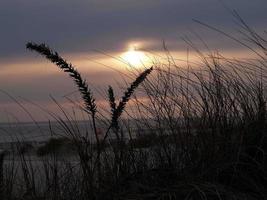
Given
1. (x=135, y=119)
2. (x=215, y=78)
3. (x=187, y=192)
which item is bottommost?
(x=187, y=192)

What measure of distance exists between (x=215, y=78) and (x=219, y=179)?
1.18 metres

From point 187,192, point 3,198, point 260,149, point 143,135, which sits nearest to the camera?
point 187,192

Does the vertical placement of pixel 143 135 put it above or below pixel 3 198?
above

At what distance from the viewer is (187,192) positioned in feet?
10.8

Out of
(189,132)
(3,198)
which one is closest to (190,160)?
(189,132)

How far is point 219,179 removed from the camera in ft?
11.5

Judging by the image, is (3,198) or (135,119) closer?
(3,198)

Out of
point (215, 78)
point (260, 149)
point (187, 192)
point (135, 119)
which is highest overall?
point (215, 78)

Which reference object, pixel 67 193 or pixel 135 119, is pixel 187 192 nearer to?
pixel 67 193

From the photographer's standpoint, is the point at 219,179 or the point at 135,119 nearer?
the point at 219,179

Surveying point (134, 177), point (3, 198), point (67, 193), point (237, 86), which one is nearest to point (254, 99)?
point (237, 86)

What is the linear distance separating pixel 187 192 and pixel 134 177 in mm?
491

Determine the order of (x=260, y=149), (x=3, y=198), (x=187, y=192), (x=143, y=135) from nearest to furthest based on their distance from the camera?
(x=187, y=192), (x=260, y=149), (x=3, y=198), (x=143, y=135)

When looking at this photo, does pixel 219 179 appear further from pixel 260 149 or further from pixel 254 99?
pixel 254 99
